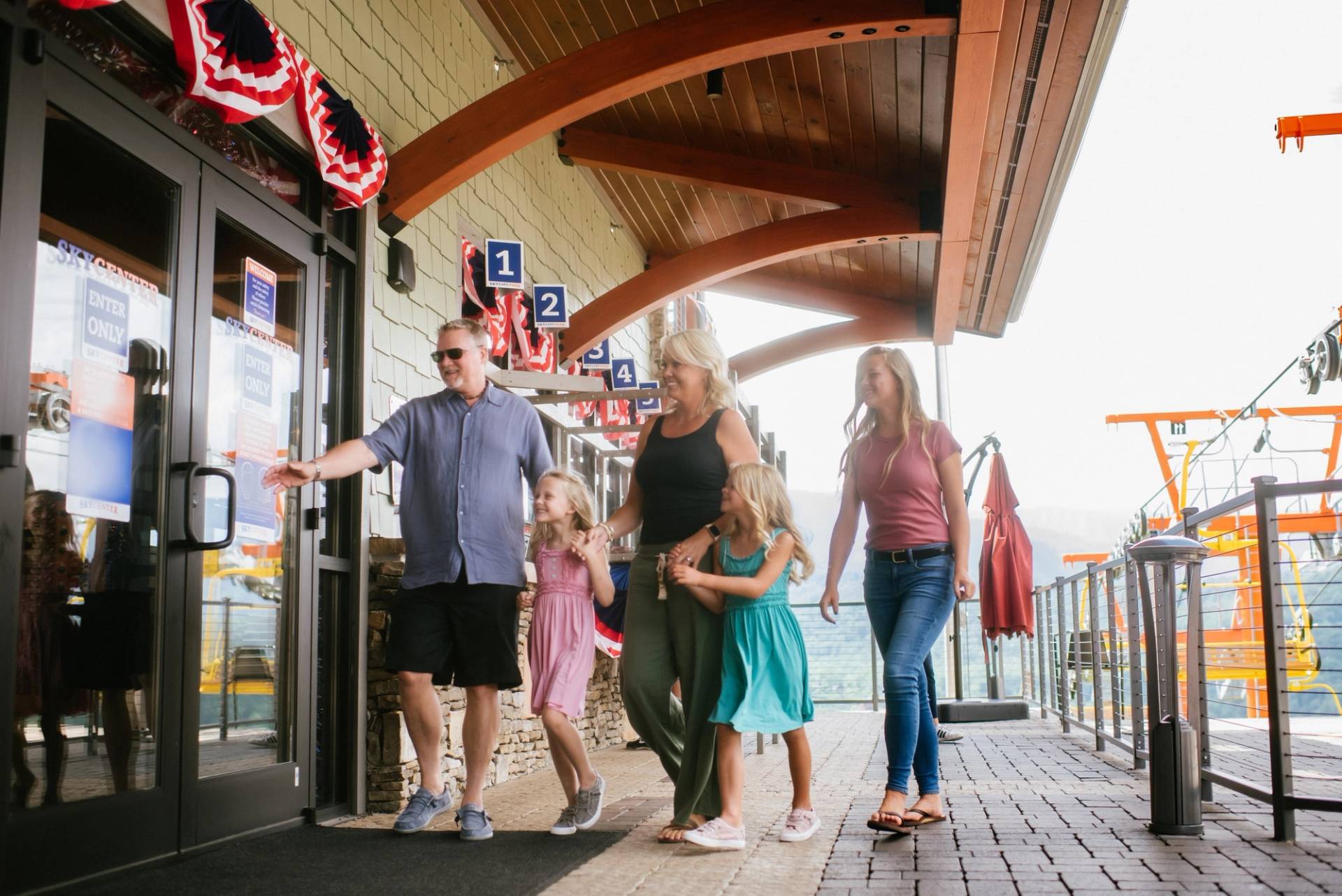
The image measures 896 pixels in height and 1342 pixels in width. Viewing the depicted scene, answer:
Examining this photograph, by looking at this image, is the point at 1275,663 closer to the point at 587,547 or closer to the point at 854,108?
the point at 587,547

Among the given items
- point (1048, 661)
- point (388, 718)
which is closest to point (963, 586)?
point (388, 718)

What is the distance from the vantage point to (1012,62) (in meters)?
5.72

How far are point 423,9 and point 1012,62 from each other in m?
2.96

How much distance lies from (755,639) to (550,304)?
14.0 ft

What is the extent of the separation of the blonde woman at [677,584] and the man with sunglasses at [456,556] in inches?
15.6

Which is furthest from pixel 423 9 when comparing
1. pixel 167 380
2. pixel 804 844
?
pixel 804 844

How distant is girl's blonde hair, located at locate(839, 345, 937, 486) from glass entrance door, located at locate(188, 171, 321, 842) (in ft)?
6.22

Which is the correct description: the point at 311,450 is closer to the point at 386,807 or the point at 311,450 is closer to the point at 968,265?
the point at 386,807

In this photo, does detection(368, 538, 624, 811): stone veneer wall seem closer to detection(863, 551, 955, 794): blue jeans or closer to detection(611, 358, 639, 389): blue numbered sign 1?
detection(863, 551, 955, 794): blue jeans

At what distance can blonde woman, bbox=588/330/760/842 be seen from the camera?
11.0ft

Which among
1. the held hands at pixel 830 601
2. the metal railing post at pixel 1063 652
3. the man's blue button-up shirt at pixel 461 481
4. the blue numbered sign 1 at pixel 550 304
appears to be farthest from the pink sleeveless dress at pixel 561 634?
the metal railing post at pixel 1063 652

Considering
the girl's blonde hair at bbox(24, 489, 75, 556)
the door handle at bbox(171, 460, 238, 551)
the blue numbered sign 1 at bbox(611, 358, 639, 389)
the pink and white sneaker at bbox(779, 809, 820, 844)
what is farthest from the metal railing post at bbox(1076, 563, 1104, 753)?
the girl's blonde hair at bbox(24, 489, 75, 556)

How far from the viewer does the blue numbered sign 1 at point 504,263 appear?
635cm

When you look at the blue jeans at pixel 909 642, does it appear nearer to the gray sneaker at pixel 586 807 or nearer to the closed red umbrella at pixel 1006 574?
the gray sneaker at pixel 586 807
